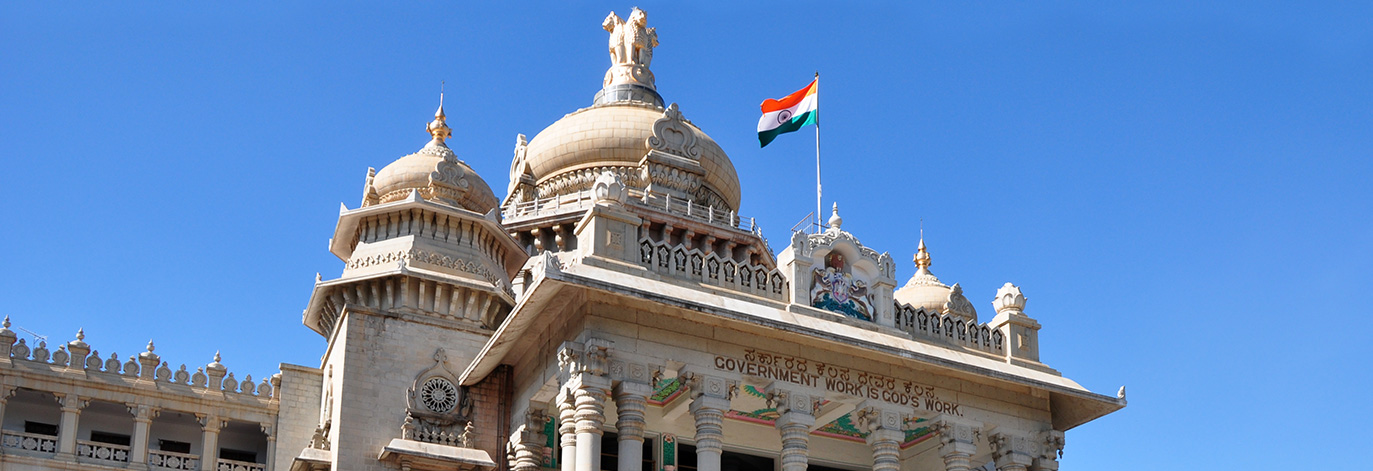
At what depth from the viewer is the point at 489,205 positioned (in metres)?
32.0

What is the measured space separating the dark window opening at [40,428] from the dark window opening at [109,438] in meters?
0.77

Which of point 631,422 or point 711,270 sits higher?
point 711,270

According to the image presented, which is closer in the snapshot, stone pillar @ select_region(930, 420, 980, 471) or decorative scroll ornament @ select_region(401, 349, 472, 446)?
stone pillar @ select_region(930, 420, 980, 471)

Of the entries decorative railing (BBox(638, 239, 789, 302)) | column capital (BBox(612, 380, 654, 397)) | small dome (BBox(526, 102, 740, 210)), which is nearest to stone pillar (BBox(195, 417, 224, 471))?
column capital (BBox(612, 380, 654, 397))

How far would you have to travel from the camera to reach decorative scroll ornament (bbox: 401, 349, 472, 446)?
27.1 meters

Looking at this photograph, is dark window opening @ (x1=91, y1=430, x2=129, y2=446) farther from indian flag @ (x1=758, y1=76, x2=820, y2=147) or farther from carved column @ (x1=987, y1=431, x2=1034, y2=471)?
carved column @ (x1=987, y1=431, x2=1034, y2=471)

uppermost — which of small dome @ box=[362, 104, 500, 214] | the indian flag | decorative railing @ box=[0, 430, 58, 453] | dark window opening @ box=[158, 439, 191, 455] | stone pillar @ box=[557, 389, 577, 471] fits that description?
the indian flag

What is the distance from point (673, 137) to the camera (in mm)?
41594

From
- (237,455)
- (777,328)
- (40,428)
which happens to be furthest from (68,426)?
(777,328)

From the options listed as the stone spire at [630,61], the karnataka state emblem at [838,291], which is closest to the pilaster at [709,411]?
the karnataka state emblem at [838,291]

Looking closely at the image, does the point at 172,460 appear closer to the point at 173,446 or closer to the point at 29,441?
the point at 173,446

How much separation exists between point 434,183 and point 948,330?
11.5m

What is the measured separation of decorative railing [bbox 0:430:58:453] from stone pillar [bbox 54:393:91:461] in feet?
0.68

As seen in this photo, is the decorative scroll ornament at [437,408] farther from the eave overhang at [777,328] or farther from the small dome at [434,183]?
the small dome at [434,183]
